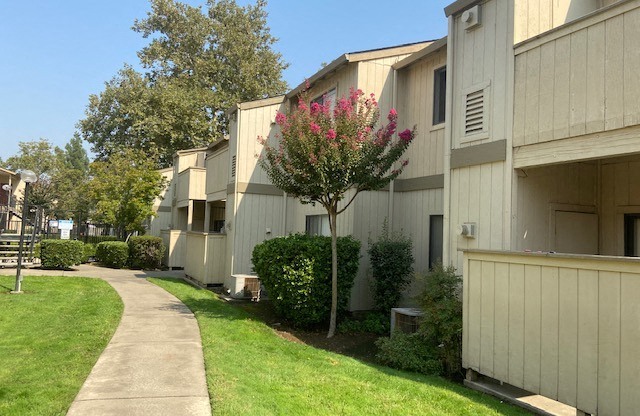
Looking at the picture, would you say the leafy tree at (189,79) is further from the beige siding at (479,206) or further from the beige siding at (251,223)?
the beige siding at (479,206)

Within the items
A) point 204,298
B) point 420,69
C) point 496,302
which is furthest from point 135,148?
point 496,302

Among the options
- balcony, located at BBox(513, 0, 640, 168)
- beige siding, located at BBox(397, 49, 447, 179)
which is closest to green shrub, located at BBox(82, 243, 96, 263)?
beige siding, located at BBox(397, 49, 447, 179)

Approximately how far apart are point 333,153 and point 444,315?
3.17 meters

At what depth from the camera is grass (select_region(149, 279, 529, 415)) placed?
16.4 ft

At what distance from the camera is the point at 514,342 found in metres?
5.68

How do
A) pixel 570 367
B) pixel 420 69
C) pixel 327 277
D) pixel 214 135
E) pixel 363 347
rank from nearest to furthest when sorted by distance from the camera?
pixel 570 367 < pixel 363 347 < pixel 327 277 < pixel 420 69 < pixel 214 135

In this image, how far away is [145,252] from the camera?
67.5 ft

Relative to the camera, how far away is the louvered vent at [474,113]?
24.7 feet

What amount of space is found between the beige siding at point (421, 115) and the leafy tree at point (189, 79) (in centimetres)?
2278

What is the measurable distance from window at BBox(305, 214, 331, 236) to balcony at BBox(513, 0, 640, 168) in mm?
6045

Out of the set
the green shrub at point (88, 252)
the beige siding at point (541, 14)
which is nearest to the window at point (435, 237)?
the beige siding at point (541, 14)

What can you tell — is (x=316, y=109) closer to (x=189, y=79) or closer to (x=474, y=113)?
(x=474, y=113)

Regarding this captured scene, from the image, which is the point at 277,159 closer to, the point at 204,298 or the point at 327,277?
the point at 327,277

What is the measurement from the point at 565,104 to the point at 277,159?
187 inches
